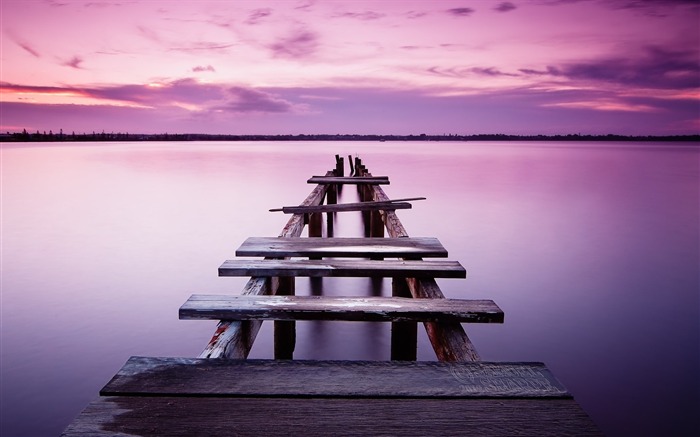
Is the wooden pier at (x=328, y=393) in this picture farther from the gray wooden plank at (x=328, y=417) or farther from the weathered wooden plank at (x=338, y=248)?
the weathered wooden plank at (x=338, y=248)

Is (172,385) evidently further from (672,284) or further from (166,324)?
(672,284)

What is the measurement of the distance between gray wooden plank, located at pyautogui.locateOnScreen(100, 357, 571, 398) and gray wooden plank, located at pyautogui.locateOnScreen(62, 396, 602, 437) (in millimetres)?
38

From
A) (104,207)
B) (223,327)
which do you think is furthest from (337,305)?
(104,207)

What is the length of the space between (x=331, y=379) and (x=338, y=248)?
2.53 m

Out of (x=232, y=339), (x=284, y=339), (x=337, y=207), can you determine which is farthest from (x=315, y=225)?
(x=232, y=339)

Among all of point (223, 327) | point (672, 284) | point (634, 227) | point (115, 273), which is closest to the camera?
point (223, 327)

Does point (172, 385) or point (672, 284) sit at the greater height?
point (172, 385)

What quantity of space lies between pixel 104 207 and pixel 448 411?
1773cm

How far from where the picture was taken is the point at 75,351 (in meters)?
5.63

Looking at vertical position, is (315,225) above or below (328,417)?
below

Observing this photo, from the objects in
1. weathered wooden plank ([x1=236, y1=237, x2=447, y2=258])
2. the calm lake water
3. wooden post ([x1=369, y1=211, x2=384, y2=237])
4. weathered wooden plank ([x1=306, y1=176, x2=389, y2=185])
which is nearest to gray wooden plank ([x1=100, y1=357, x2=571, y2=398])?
weathered wooden plank ([x1=236, y1=237, x2=447, y2=258])

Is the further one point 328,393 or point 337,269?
point 337,269

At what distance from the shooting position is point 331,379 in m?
1.96

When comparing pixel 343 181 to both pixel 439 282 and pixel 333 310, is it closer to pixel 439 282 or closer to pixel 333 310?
pixel 439 282
